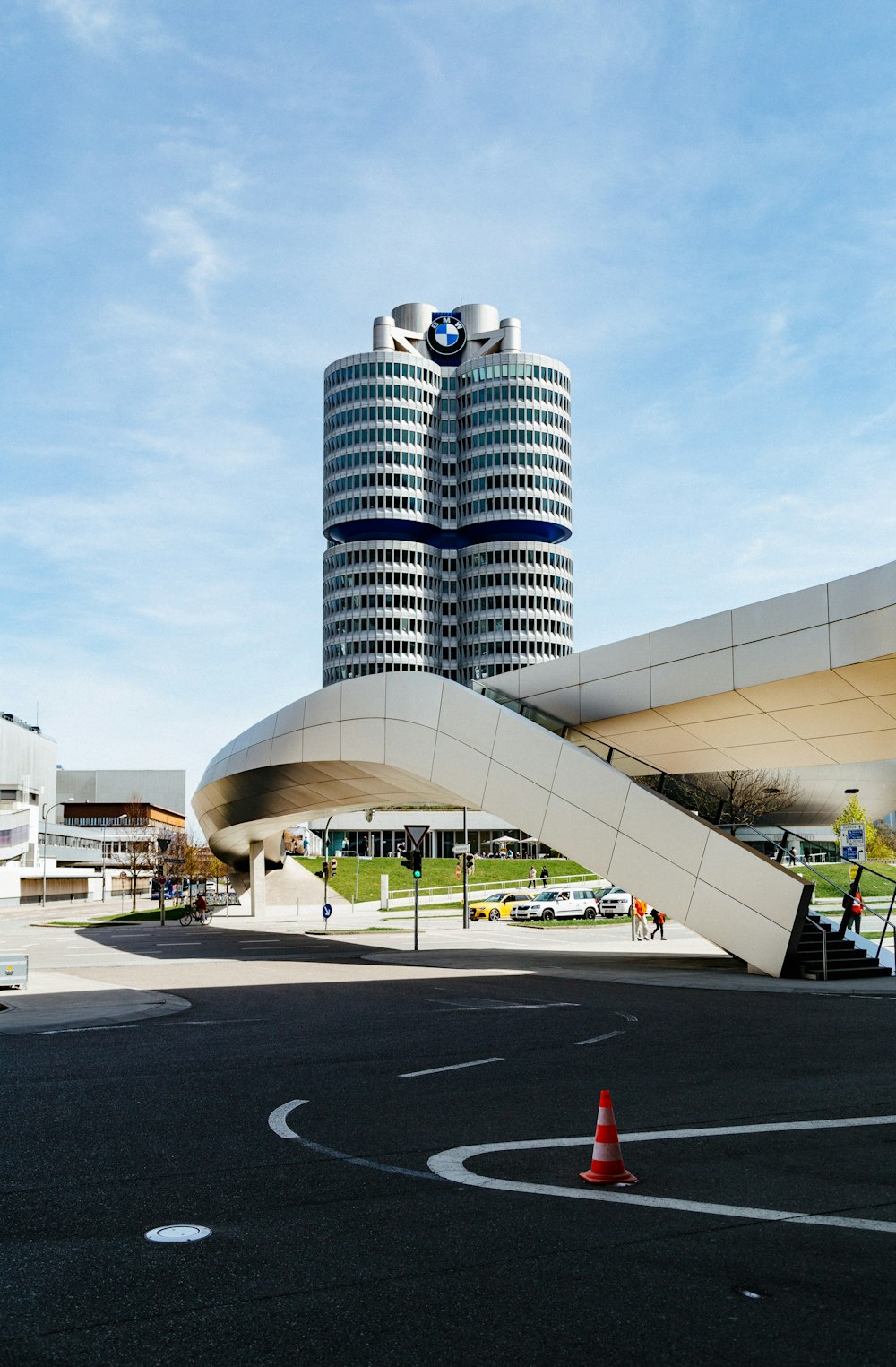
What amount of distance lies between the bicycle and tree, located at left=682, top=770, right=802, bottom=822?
953 inches

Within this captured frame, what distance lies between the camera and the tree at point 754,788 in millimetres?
55000

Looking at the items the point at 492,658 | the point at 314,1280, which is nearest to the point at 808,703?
the point at 314,1280

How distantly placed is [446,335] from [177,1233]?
181 metres

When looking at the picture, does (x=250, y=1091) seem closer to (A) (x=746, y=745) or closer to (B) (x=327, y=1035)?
(B) (x=327, y=1035)

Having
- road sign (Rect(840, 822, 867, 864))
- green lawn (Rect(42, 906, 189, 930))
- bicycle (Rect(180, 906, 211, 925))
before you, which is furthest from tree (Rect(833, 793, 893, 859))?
green lawn (Rect(42, 906, 189, 930))

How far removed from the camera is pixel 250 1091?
1085cm

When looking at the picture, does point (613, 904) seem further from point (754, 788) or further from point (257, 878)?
point (257, 878)

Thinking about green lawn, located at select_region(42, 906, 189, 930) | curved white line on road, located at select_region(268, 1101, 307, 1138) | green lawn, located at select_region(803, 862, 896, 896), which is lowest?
green lawn, located at select_region(42, 906, 189, 930)

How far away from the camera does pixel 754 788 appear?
61812 millimetres

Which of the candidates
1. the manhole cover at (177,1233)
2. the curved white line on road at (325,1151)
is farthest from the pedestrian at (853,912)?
the manhole cover at (177,1233)

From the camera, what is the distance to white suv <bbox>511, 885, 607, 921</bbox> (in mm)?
56562

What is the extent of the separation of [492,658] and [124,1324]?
16089 centimetres

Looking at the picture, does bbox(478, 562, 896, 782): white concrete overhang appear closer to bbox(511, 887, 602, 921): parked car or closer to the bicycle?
bbox(511, 887, 602, 921): parked car

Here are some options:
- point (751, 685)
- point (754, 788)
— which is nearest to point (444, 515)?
point (754, 788)
